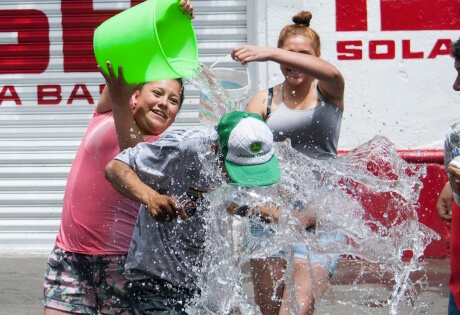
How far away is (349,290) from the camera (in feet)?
21.1

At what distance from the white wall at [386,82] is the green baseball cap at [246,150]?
14.6ft

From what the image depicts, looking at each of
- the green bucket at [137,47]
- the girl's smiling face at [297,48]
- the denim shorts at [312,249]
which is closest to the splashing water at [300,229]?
the denim shorts at [312,249]

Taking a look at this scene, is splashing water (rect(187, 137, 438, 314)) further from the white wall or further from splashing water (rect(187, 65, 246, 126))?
the white wall

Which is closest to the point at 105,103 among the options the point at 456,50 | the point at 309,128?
the point at 309,128

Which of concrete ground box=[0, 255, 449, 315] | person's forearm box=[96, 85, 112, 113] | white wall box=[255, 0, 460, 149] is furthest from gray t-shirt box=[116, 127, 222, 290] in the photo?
white wall box=[255, 0, 460, 149]

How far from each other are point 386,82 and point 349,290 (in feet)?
6.49

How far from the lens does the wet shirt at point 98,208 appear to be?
3.71m

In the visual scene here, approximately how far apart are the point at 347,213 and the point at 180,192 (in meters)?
1.23

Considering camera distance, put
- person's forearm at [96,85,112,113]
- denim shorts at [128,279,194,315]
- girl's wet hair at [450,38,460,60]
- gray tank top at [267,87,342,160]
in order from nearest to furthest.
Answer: denim shorts at [128,279,194,315] < person's forearm at [96,85,112,113] < girl's wet hair at [450,38,460,60] < gray tank top at [267,87,342,160]

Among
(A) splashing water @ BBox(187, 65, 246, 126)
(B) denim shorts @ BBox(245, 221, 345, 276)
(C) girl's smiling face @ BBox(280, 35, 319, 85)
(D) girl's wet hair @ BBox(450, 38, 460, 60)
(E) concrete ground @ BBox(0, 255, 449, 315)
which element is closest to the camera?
(A) splashing water @ BBox(187, 65, 246, 126)

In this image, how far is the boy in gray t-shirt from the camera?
3096 mm

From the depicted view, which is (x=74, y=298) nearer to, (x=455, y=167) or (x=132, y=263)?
(x=132, y=263)

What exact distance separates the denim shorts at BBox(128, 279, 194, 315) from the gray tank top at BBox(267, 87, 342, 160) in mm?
1186

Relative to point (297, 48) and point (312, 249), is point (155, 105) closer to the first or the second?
point (312, 249)
